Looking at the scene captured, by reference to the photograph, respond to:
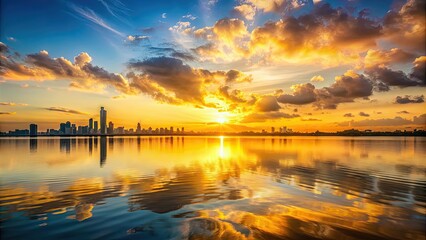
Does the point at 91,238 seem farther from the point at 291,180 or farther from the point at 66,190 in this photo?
the point at 291,180

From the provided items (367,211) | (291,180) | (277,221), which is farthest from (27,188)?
(367,211)

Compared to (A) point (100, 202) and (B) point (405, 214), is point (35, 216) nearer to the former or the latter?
(A) point (100, 202)

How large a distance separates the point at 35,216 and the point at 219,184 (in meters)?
14.9

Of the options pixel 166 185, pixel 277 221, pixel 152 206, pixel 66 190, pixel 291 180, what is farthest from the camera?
pixel 291 180

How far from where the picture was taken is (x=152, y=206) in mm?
16625

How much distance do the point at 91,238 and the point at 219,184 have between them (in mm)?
14804

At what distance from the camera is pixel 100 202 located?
17469 mm

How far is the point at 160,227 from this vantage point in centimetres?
1267

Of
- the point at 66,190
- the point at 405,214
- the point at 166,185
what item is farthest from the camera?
the point at 166,185

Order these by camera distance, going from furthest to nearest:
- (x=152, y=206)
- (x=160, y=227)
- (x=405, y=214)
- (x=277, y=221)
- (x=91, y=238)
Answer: (x=152, y=206) → (x=405, y=214) → (x=277, y=221) → (x=160, y=227) → (x=91, y=238)

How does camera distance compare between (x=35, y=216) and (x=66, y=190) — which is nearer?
(x=35, y=216)

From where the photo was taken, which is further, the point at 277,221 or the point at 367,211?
the point at 367,211

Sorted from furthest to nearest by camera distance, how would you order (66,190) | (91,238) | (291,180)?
(291,180), (66,190), (91,238)

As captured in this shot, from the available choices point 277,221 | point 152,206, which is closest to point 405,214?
point 277,221
